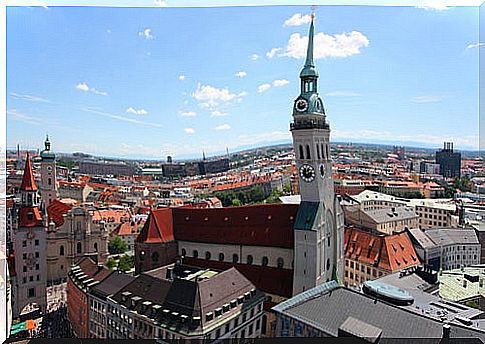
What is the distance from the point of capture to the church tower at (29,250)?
13.8 feet

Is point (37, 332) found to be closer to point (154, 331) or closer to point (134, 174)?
point (154, 331)

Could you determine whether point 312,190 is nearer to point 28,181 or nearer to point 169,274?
point 169,274

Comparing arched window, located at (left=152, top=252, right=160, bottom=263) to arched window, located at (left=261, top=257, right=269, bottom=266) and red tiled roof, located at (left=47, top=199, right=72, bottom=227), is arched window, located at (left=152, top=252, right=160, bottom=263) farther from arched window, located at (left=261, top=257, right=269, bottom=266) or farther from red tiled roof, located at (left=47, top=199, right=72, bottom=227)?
arched window, located at (left=261, top=257, right=269, bottom=266)

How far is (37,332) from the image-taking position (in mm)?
3910

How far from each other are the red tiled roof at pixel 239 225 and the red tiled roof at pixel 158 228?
8cm

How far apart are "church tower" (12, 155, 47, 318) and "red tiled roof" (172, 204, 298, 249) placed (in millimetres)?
1591

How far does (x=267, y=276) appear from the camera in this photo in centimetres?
461

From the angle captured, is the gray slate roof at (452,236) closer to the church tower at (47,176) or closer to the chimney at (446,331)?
the chimney at (446,331)

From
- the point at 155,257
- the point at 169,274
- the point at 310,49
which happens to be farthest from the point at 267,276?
the point at 310,49

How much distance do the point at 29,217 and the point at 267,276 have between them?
269cm

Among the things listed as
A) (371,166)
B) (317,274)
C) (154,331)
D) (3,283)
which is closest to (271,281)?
(317,274)

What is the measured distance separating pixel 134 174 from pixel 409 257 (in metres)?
3.73

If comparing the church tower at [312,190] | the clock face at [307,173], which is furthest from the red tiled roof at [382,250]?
the clock face at [307,173]

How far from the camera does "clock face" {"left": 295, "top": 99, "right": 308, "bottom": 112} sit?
13.8 feet
